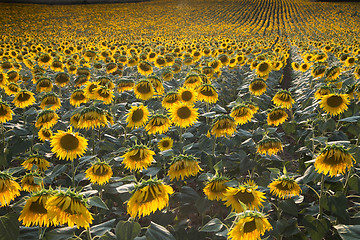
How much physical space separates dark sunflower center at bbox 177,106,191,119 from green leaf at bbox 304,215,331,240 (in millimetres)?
1491

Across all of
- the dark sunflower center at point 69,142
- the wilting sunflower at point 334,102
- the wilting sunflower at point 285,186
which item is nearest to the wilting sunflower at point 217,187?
the wilting sunflower at point 285,186

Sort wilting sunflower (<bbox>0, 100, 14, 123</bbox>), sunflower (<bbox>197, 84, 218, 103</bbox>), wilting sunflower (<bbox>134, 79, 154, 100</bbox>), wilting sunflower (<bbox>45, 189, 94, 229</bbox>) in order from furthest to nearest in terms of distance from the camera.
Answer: wilting sunflower (<bbox>134, 79, 154, 100</bbox>), sunflower (<bbox>197, 84, 218, 103</bbox>), wilting sunflower (<bbox>0, 100, 14, 123</bbox>), wilting sunflower (<bbox>45, 189, 94, 229</bbox>)

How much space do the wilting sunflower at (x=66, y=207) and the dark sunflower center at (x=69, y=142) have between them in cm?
91

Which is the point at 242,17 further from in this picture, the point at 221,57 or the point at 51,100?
the point at 51,100

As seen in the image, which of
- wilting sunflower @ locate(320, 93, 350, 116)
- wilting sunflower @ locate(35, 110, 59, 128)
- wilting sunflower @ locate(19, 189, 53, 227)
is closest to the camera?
wilting sunflower @ locate(19, 189, 53, 227)

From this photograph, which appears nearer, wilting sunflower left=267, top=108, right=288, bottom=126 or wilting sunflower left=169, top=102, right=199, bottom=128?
wilting sunflower left=169, top=102, right=199, bottom=128

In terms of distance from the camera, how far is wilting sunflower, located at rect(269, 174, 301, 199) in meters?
2.21

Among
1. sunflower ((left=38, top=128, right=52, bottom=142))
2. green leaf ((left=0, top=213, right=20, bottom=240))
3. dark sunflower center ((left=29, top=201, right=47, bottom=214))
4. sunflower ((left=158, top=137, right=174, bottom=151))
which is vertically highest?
dark sunflower center ((left=29, top=201, right=47, bottom=214))

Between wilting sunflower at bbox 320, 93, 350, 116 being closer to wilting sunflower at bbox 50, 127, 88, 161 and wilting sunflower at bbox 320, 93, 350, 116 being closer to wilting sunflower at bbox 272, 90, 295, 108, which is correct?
wilting sunflower at bbox 272, 90, 295, 108

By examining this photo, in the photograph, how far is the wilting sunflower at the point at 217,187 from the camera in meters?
2.13

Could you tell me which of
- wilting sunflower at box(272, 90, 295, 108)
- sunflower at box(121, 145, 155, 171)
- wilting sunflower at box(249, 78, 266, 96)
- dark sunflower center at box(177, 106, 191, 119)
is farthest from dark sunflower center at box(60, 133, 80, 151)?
wilting sunflower at box(249, 78, 266, 96)

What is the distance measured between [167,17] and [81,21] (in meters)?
10.7

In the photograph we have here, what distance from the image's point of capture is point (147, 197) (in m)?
1.70

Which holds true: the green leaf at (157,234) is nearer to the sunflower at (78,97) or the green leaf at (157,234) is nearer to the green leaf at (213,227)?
the green leaf at (213,227)
